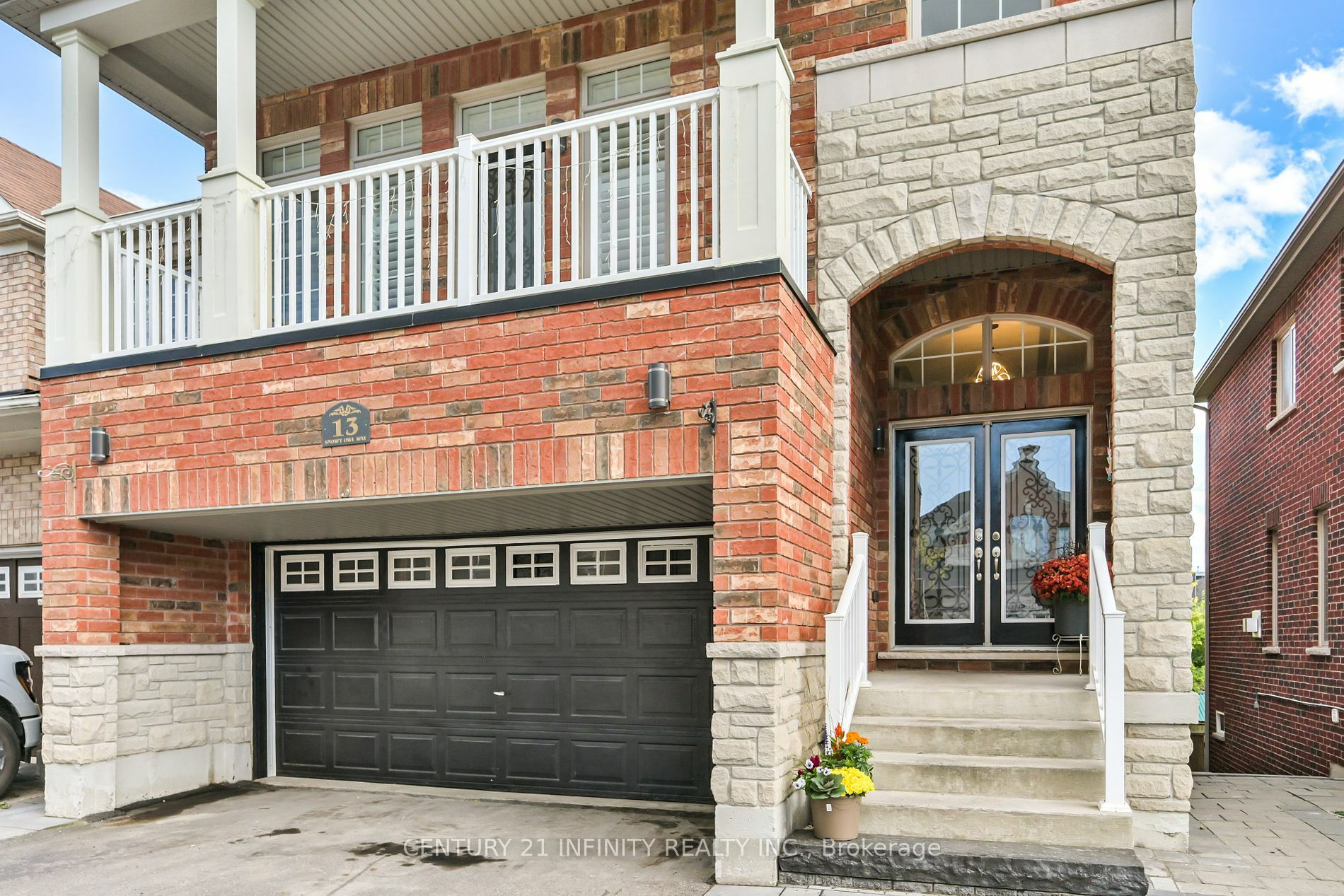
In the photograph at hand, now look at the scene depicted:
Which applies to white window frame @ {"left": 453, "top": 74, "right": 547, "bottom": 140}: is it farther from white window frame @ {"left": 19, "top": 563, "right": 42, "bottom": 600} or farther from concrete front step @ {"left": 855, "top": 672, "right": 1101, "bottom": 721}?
white window frame @ {"left": 19, "top": 563, "right": 42, "bottom": 600}

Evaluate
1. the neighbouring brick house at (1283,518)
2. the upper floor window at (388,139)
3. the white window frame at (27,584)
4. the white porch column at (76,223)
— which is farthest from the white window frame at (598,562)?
the neighbouring brick house at (1283,518)

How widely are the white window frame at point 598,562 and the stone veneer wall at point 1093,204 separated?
1.80 m

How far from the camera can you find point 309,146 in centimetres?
916

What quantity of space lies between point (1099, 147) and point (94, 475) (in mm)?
7006

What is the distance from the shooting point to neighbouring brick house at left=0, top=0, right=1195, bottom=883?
550 cm

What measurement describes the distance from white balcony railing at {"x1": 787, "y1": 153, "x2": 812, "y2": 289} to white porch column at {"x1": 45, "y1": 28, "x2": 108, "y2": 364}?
4978mm

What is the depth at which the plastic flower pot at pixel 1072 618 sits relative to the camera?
6.98 m

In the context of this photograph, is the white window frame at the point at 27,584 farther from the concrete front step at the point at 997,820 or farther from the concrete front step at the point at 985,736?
the concrete front step at the point at 997,820

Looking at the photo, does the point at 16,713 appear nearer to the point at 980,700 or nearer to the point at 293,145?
the point at 293,145

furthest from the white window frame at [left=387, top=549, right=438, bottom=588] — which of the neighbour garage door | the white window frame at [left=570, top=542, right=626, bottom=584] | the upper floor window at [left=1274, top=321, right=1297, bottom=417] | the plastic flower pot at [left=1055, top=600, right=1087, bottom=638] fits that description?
the upper floor window at [left=1274, top=321, right=1297, bottom=417]

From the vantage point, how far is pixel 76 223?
7230mm

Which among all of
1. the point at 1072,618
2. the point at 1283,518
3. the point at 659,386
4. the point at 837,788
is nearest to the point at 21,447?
the point at 659,386

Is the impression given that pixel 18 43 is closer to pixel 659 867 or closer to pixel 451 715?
pixel 451 715

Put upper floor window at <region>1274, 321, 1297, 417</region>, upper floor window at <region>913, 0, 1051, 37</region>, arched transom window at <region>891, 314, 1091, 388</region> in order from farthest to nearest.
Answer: upper floor window at <region>1274, 321, 1297, 417</region>, arched transom window at <region>891, 314, 1091, 388</region>, upper floor window at <region>913, 0, 1051, 37</region>
